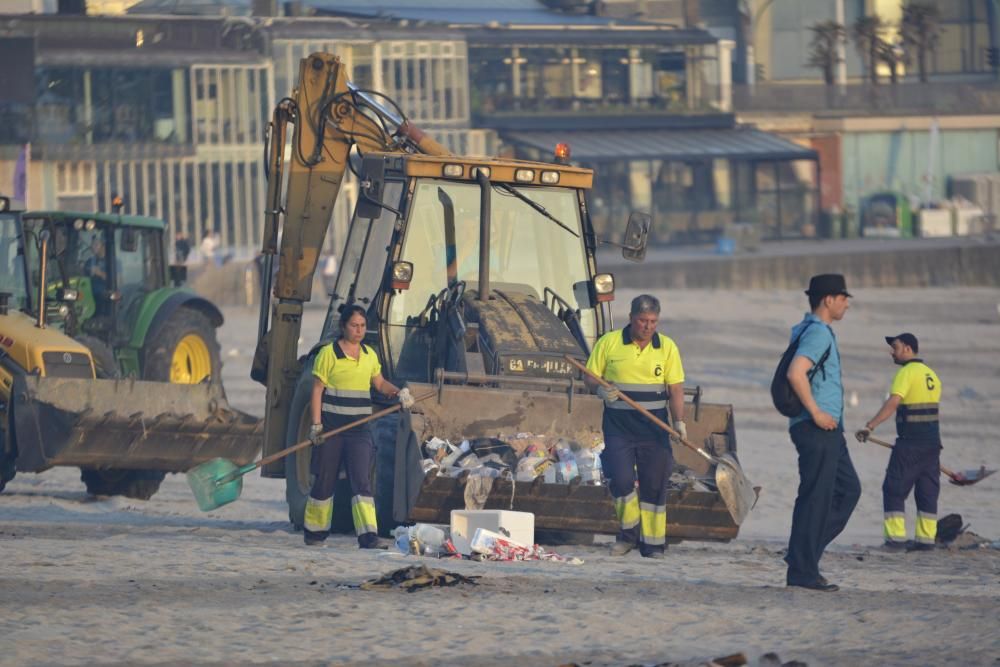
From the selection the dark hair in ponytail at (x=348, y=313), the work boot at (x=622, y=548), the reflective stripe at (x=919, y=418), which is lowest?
the work boot at (x=622, y=548)

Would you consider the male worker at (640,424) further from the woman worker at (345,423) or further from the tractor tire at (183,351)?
the tractor tire at (183,351)

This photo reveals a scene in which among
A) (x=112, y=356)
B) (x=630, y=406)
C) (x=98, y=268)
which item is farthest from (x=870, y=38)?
(x=630, y=406)

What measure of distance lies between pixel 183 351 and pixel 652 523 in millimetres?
7032

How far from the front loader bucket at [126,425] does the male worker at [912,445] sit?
509 centimetres

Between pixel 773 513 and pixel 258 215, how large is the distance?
28.2 m

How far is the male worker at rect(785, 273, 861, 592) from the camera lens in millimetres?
9289

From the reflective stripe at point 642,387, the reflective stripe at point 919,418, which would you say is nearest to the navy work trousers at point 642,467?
the reflective stripe at point 642,387

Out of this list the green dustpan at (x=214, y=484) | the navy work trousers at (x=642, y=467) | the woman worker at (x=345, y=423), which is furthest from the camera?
the green dustpan at (x=214, y=484)

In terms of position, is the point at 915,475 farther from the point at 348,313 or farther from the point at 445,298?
the point at 348,313

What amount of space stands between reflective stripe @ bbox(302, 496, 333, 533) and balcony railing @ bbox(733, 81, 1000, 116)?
44.5 meters

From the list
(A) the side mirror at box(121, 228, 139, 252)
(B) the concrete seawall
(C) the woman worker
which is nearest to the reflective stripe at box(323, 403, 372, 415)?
(C) the woman worker

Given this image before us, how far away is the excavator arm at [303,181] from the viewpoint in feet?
44.9

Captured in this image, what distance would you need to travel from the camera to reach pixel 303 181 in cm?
1380

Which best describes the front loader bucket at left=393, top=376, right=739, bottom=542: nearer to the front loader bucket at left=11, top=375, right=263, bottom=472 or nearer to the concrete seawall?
the front loader bucket at left=11, top=375, right=263, bottom=472
